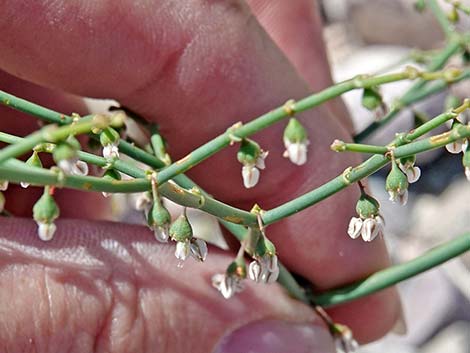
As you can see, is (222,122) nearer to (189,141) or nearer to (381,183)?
(189,141)

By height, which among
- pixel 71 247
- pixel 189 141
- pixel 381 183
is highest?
pixel 381 183

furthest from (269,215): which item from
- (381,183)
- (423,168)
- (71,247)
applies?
(423,168)

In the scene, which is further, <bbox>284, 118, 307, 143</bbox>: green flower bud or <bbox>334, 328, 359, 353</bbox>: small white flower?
<bbox>334, 328, 359, 353</bbox>: small white flower

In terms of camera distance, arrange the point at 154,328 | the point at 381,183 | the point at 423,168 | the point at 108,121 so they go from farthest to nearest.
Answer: the point at 423,168
the point at 381,183
the point at 154,328
the point at 108,121

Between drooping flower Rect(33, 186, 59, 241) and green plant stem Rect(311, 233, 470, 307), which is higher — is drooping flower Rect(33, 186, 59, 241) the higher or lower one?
the lower one

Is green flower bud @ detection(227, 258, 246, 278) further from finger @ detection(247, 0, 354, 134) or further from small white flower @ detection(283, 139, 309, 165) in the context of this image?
finger @ detection(247, 0, 354, 134)

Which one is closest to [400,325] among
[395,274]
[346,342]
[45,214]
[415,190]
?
[346,342]

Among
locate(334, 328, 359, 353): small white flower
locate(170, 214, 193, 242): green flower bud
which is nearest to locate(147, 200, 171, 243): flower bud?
locate(170, 214, 193, 242): green flower bud

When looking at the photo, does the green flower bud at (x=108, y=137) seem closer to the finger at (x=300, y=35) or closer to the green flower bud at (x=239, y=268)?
the green flower bud at (x=239, y=268)
